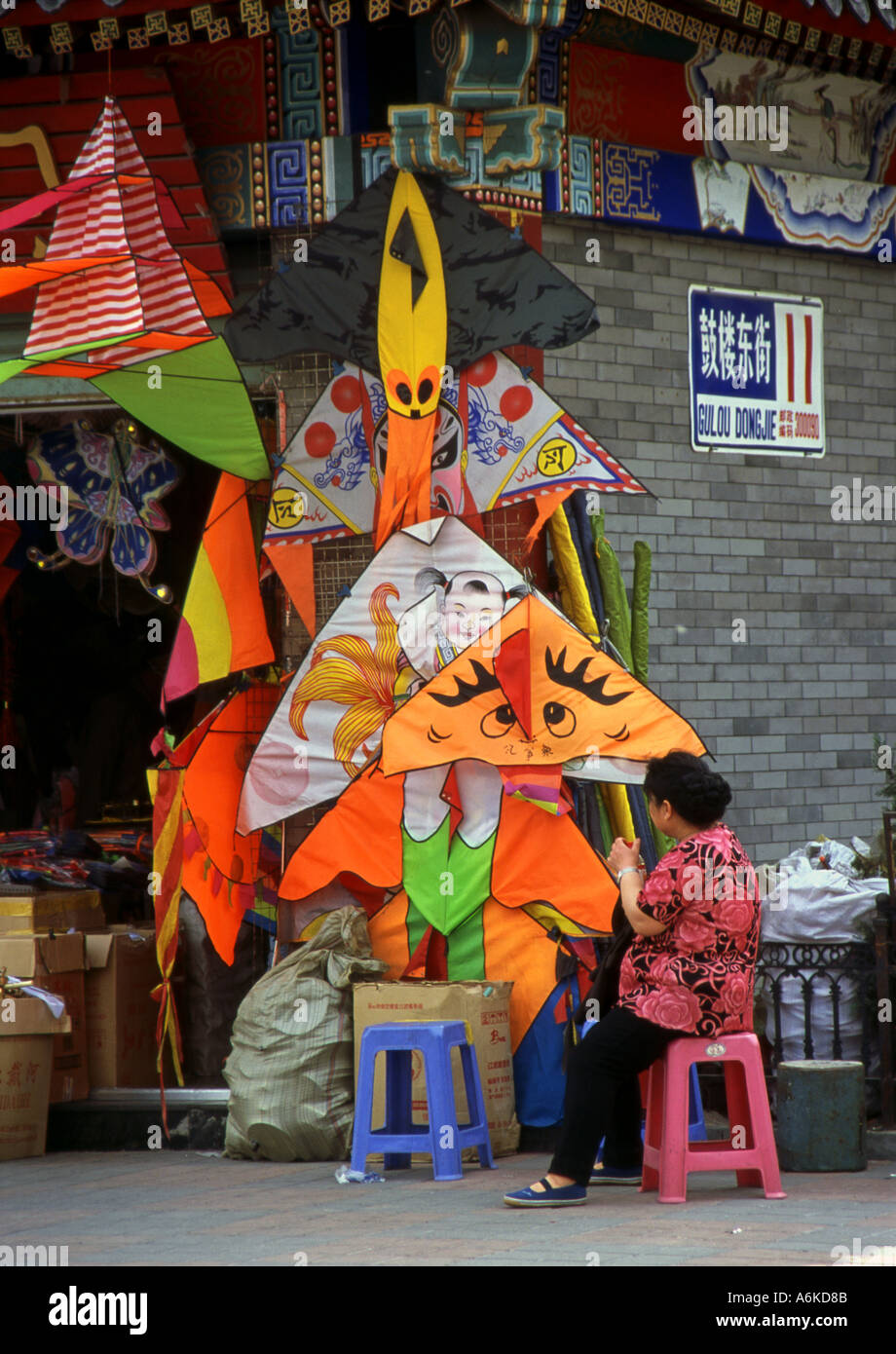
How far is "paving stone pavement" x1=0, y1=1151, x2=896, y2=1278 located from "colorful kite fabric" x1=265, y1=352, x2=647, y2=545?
9.29 feet

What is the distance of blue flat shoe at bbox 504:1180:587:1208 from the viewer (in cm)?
633

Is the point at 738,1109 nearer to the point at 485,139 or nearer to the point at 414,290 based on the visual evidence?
the point at 414,290

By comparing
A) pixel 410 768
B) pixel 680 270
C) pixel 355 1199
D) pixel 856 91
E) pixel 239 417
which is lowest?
pixel 355 1199

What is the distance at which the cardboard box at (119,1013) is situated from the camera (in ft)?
28.4

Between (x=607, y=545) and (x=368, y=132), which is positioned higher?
(x=368, y=132)

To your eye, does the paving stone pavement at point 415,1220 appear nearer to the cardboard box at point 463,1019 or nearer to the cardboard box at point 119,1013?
the cardboard box at point 463,1019

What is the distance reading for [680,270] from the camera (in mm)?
9234

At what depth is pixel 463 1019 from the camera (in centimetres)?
744

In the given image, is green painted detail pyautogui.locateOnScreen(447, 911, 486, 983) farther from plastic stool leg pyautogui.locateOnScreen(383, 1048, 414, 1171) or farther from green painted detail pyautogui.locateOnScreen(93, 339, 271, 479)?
green painted detail pyautogui.locateOnScreen(93, 339, 271, 479)

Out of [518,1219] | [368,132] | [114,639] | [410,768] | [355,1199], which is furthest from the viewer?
[114,639]

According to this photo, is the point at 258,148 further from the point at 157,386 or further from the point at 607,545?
the point at 607,545

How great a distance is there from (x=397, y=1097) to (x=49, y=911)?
220 cm

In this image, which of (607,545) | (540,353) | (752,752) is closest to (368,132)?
(540,353)

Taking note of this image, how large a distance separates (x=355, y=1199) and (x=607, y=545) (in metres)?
3.20
